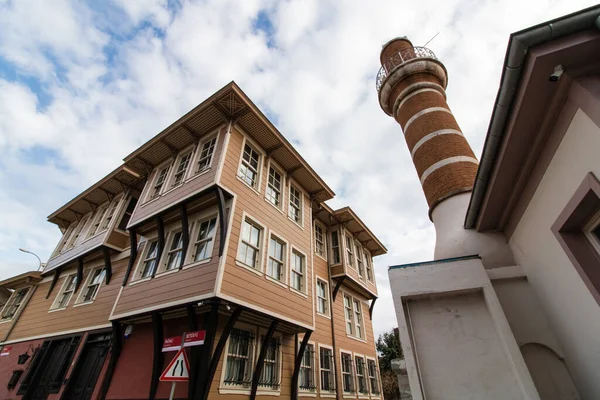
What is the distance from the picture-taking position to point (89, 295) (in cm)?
1174

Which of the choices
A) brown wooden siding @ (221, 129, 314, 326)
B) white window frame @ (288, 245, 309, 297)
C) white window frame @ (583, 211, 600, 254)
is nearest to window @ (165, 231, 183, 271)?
brown wooden siding @ (221, 129, 314, 326)

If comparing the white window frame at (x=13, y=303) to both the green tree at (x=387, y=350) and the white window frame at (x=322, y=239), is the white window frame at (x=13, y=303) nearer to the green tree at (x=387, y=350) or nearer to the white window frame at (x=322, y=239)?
the white window frame at (x=322, y=239)

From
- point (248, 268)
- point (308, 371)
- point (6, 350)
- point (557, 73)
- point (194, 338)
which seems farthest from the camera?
point (6, 350)

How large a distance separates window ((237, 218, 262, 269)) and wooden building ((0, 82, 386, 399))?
0.05m

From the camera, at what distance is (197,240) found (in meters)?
8.72

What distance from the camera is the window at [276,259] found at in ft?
30.5

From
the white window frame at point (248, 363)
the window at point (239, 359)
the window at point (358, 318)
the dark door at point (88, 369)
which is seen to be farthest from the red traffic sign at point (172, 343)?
the window at point (358, 318)

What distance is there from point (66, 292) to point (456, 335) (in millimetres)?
15640

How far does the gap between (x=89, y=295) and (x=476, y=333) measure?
45.2ft

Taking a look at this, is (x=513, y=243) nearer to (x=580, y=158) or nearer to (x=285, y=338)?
(x=580, y=158)

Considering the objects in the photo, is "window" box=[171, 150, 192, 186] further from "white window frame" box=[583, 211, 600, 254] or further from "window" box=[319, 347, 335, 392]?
"white window frame" box=[583, 211, 600, 254]

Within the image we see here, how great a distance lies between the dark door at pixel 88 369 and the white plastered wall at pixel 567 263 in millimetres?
11883

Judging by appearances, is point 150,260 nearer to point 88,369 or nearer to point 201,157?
point 201,157

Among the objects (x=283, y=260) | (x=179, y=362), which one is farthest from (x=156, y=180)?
(x=179, y=362)
